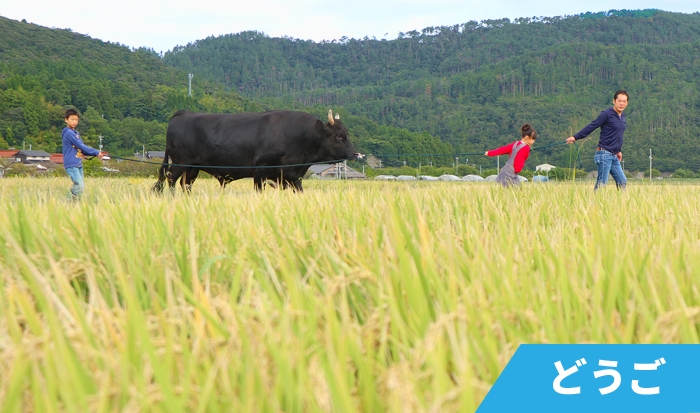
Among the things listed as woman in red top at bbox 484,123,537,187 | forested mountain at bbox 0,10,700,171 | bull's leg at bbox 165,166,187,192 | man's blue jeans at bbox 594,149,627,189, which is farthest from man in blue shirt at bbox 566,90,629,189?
forested mountain at bbox 0,10,700,171

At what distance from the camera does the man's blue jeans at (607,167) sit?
320 inches

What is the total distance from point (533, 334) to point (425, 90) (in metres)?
199

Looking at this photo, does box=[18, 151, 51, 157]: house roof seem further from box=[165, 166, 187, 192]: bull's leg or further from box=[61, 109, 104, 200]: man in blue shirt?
box=[61, 109, 104, 200]: man in blue shirt

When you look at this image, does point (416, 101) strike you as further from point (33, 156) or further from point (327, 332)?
point (327, 332)

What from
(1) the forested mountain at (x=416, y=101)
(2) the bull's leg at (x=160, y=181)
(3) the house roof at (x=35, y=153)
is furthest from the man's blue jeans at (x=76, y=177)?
(3) the house roof at (x=35, y=153)

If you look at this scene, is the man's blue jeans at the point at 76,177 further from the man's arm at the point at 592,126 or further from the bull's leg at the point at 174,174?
the man's arm at the point at 592,126

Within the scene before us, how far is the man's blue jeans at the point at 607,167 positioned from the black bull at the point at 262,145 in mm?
3563

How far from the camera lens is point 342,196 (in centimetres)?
483

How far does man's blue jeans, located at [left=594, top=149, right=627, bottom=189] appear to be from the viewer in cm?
812

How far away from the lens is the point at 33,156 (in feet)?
292

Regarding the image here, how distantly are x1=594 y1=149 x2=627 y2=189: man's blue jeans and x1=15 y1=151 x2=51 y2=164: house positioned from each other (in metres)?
86.8

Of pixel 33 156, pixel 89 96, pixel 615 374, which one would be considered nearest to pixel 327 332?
pixel 615 374

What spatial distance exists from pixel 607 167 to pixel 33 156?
9227 centimetres

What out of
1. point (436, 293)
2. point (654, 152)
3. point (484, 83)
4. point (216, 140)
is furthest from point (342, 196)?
point (484, 83)
